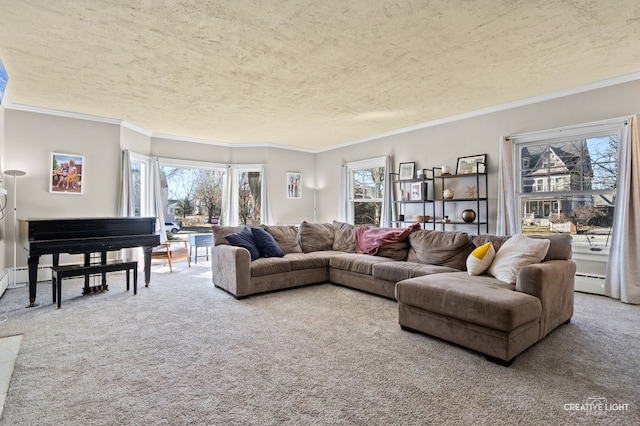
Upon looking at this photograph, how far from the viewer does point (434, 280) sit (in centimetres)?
279

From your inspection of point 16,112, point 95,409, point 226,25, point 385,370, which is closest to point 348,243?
point 385,370

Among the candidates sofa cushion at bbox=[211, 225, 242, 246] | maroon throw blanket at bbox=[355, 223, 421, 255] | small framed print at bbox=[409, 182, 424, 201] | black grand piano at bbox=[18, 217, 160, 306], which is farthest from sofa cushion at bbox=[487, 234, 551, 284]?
black grand piano at bbox=[18, 217, 160, 306]

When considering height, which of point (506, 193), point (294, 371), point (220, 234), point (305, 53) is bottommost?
point (294, 371)

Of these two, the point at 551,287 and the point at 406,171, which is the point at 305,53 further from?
the point at 406,171

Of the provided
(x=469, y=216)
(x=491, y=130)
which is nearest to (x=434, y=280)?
(x=469, y=216)

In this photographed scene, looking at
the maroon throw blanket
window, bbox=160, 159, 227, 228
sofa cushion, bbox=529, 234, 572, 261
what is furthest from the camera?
window, bbox=160, 159, 227, 228

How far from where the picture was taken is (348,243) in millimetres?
5086

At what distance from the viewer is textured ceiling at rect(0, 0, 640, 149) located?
2.47 m

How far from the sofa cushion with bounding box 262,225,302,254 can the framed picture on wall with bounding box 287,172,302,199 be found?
2753 mm

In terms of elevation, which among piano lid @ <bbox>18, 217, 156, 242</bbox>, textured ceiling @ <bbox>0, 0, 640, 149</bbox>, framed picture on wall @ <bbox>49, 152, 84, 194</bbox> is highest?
textured ceiling @ <bbox>0, 0, 640, 149</bbox>

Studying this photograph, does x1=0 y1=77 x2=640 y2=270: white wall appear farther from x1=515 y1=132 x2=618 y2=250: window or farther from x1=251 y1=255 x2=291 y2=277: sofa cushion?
x1=251 y1=255 x2=291 y2=277: sofa cushion

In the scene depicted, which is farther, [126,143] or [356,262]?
[126,143]

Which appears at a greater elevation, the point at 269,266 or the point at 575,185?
the point at 575,185

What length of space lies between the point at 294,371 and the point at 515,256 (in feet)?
7.18
